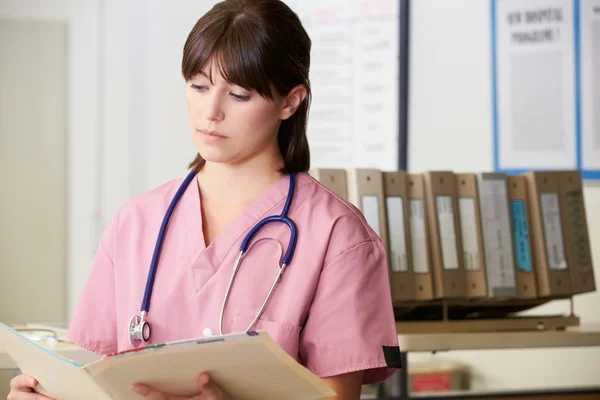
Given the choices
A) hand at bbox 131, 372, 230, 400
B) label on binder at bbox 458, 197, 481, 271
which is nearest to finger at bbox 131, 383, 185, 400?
hand at bbox 131, 372, 230, 400

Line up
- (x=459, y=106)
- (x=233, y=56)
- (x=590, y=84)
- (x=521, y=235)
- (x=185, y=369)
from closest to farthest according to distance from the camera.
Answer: (x=185, y=369) → (x=233, y=56) → (x=521, y=235) → (x=590, y=84) → (x=459, y=106)

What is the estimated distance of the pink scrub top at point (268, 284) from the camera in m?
1.14

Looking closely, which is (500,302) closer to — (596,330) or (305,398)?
(596,330)

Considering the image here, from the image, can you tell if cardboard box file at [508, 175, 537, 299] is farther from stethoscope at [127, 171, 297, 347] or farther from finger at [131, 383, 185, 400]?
finger at [131, 383, 185, 400]

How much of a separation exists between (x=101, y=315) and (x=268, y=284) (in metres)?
0.28

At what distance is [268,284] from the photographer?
116 cm

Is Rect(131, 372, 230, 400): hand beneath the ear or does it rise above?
beneath

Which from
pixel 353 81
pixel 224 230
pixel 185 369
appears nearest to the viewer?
pixel 185 369

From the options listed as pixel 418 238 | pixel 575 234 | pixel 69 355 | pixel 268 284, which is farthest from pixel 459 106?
pixel 268 284

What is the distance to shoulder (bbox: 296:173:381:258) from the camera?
1.17m

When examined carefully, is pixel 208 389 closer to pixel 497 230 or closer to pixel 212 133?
pixel 212 133

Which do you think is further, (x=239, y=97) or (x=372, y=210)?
(x=372, y=210)

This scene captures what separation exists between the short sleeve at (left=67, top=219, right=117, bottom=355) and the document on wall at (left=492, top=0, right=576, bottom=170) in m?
1.95

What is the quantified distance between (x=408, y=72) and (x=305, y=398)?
7.13ft
